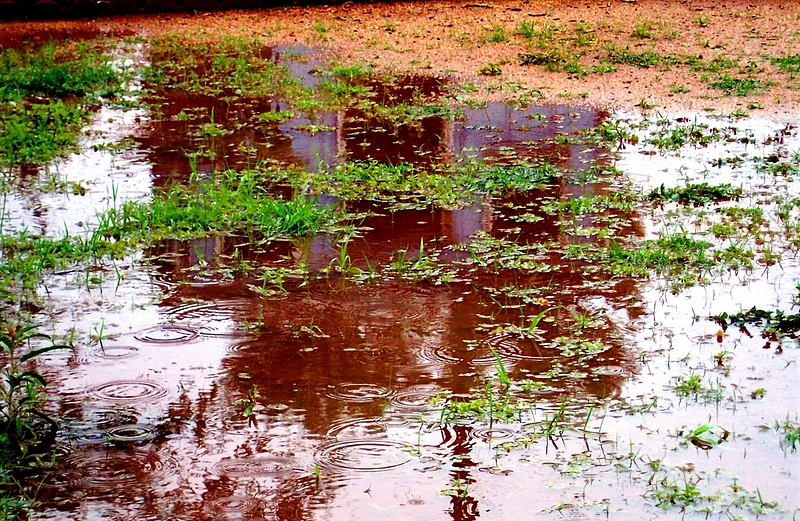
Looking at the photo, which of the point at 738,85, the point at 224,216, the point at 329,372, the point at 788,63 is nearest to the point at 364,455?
the point at 329,372

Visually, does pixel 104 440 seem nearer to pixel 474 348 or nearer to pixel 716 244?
pixel 474 348

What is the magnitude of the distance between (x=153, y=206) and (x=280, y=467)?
11.0ft

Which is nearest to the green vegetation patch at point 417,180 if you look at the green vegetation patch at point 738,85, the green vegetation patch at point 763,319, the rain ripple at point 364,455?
the green vegetation patch at point 763,319

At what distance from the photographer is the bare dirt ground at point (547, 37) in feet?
34.9

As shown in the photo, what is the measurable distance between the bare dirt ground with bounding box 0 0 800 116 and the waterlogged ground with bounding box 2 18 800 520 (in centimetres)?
150

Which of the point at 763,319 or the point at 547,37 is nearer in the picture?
the point at 763,319

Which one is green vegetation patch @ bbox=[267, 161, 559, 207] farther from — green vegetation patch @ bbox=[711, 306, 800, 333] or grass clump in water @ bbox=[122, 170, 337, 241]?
green vegetation patch @ bbox=[711, 306, 800, 333]

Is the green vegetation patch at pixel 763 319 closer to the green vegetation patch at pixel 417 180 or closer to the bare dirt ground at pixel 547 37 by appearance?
the green vegetation patch at pixel 417 180

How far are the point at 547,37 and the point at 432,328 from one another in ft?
28.1

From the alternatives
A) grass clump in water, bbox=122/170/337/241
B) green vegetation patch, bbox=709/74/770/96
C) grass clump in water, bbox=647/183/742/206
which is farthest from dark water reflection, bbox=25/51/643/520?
green vegetation patch, bbox=709/74/770/96

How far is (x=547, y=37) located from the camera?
13117 millimetres

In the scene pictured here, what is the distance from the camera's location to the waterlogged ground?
4.04 meters

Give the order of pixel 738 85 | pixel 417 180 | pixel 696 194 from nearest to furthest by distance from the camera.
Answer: pixel 696 194 → pixel 417 180 → pixel 738 85

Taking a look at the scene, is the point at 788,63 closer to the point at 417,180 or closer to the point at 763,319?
the point at 417,180
